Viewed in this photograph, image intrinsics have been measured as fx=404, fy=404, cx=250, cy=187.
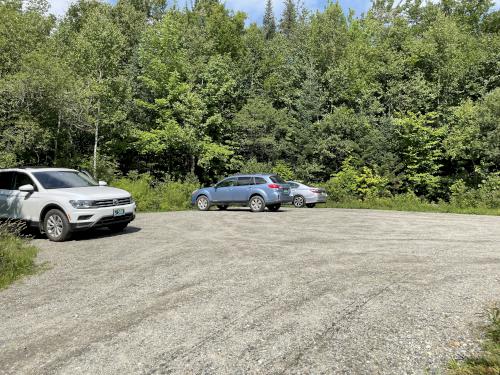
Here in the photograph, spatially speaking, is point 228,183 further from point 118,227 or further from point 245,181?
point 118,227

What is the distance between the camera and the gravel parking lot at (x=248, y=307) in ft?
11.6

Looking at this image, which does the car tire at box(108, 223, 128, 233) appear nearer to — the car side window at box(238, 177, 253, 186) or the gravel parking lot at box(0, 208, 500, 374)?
the gravel parking lot at box(0, 208, 500, 374)

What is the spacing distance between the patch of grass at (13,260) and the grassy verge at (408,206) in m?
18.6

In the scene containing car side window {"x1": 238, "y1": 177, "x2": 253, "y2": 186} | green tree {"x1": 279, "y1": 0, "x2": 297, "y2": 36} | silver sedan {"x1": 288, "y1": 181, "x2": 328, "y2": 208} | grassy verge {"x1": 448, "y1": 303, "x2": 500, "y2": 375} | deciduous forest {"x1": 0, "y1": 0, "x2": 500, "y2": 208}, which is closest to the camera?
grassy verge {"x1": 448, "y1": 303, "x2": 500, "y2": 375}

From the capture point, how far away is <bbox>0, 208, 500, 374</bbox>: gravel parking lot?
3.54 metres

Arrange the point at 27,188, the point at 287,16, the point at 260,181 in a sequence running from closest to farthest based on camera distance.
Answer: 1. the point at 27,188
2. the point at 260,181
3. the point at 287,16

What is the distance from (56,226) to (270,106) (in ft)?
82.5

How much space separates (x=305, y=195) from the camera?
74.3 feet

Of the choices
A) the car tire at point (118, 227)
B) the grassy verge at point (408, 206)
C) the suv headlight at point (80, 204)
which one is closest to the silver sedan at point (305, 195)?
the grassy verge at point (408, 206)

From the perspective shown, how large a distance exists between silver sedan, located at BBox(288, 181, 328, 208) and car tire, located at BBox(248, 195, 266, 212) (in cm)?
490

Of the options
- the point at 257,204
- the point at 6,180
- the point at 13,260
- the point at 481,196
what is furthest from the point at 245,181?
the point at 481,196

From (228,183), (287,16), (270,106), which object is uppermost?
(287,16)

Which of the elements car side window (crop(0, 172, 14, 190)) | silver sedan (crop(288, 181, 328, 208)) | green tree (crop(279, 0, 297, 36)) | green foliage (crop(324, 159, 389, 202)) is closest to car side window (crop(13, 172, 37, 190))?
car side window (crop(0, 172, 14, 190))

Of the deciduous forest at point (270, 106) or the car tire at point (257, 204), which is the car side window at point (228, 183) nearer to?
the car tire at point (257, 204)
